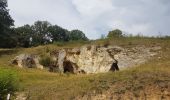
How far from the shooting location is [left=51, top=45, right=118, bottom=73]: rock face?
4672cm

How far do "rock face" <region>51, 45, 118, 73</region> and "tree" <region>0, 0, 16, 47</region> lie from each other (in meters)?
10.1

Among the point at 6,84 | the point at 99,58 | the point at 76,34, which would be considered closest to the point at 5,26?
the point at 76,34

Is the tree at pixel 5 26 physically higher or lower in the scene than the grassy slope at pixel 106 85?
higher

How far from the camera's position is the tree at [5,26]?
59.2 meters

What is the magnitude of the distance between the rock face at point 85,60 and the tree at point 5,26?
33.2ft

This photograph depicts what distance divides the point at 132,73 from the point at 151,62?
1003 cm

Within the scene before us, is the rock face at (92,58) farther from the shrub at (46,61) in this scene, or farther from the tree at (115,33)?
the tree at (115,33)

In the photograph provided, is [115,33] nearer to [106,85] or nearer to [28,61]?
[28,61]

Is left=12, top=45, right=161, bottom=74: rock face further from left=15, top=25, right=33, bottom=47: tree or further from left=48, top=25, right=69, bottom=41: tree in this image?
left=48, top=25, right=69, bottom=41: tree

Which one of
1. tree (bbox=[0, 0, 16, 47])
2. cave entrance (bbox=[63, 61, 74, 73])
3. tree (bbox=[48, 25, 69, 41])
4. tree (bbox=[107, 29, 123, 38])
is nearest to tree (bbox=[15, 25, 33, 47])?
tree (bbox=[48, 25, 69, 41])

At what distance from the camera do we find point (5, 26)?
59.7m

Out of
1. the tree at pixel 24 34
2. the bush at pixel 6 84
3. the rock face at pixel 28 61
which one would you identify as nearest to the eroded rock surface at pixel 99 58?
the rock face at pixel 28 61

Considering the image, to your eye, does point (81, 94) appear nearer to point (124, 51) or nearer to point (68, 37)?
point (124, 51)

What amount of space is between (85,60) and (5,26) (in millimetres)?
15050
